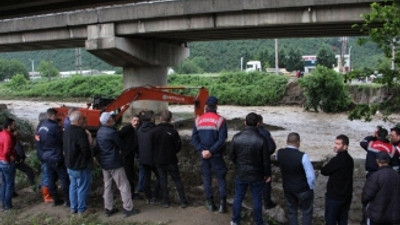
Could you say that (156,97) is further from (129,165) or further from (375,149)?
(375,149)

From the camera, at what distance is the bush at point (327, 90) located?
24641mm

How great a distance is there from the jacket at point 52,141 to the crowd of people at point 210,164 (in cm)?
2

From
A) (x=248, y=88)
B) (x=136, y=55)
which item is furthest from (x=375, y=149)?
(x=248, y=88)

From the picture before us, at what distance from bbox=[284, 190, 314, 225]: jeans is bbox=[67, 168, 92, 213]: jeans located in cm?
338

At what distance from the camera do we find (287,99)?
31.0 metres

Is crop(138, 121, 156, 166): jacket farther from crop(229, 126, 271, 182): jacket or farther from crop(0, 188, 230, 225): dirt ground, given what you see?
Result: crop(229, 126, 271, 182): jacket

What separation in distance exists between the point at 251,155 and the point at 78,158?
2868 millimetres

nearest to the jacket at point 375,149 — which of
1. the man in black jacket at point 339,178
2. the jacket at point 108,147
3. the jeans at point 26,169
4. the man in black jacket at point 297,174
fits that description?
the man in black jacket at point 339,178

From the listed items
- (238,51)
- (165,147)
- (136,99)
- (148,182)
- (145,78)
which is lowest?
(148,182)

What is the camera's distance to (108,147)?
6938mm

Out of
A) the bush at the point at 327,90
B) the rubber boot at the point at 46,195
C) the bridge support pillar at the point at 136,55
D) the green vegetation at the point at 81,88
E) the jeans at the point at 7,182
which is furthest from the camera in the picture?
the green vegetation at the point at 81,88

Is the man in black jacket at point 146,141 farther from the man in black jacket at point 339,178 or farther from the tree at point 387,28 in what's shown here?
the tree at point 387,28

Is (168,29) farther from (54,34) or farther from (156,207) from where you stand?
(156,207)

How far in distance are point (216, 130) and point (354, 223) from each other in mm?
2926
